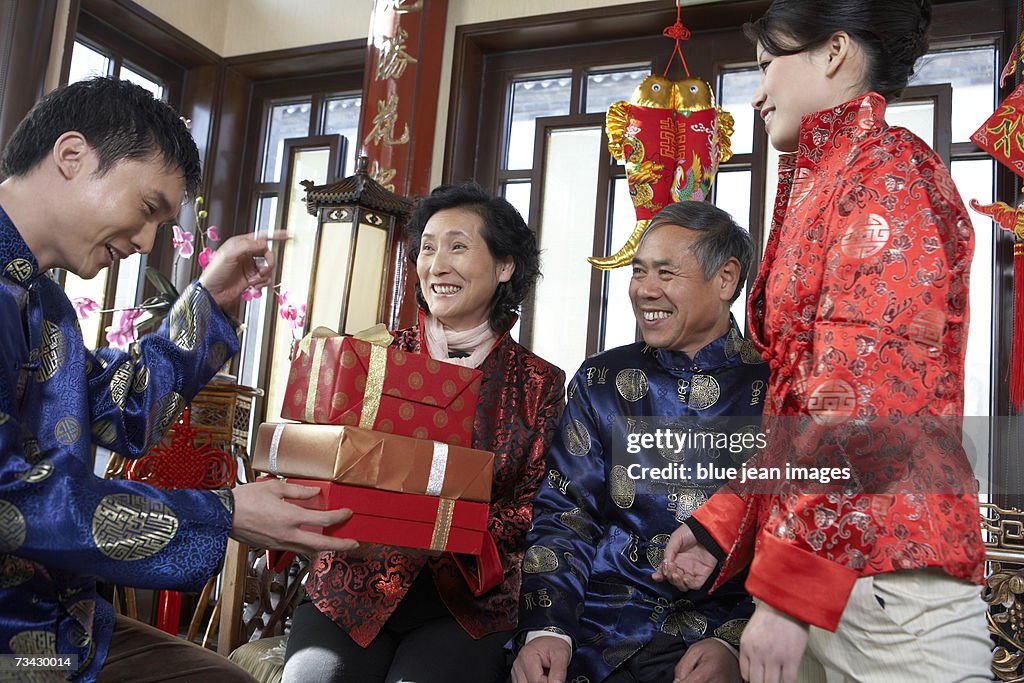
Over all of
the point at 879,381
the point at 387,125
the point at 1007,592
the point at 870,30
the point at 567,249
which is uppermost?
the point at 387,125

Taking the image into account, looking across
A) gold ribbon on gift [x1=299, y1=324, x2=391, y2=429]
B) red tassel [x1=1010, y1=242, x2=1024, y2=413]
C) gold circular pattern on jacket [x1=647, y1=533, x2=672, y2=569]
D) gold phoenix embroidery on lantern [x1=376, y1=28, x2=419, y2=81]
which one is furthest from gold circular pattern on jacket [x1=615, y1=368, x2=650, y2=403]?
gold phoenix embroidery on lantern [x1=376, y1=28, x2=419, y2=81]

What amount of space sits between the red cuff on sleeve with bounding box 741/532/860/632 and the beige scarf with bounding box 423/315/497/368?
0.99m

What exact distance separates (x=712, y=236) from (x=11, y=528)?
4.10ft

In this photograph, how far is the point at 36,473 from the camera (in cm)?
105

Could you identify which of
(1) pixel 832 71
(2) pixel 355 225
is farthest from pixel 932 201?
(2) pixel 355 225

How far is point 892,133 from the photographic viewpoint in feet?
3.71

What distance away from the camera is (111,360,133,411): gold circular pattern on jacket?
1377 mm

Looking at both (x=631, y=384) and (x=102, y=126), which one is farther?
(x=631, y=384)

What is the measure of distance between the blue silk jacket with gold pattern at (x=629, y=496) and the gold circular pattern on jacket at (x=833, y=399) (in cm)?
60

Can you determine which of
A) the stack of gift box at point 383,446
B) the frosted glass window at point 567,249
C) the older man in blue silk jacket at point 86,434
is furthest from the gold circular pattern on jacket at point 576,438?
the frosted glass window at point 567,249

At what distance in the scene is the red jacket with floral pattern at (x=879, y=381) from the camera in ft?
3.23

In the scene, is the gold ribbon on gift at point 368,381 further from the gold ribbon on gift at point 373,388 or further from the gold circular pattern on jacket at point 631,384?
the gold circular pattern on jacket at point 631,384

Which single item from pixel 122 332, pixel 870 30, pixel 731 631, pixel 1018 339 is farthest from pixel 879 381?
pixel 122 332

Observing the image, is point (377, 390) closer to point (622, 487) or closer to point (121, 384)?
point (121, 384)
